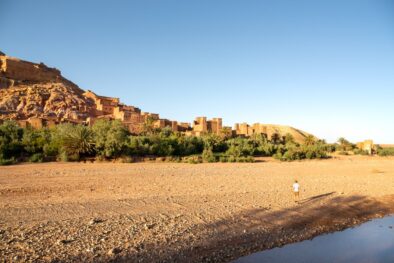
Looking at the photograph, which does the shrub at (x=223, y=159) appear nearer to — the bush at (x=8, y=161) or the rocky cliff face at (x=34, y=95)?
the bush at (x=8, y=161)

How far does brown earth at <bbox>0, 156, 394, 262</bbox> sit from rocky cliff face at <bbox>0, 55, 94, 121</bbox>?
125ft

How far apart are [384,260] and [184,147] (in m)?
22.5

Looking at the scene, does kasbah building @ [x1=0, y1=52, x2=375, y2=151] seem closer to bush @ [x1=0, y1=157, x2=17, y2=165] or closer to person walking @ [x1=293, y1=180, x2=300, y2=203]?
bush @ [x1=0, y1=157, x2=17, y2=165]

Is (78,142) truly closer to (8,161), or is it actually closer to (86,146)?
(86,146)

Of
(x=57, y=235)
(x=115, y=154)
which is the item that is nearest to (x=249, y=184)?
(x=57, y=235)

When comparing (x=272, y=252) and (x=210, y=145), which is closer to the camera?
(x=272, y=252)

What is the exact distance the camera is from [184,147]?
93.4 feet

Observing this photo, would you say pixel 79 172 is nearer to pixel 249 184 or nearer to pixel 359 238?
pixel 249 184

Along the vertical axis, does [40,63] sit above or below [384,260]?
above

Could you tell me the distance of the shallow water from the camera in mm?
6207

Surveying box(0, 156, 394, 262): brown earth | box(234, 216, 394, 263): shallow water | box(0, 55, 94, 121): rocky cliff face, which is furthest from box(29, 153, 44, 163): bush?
box(0, 55, 94, 121): rocky cliff face

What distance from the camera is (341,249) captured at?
6926 mm

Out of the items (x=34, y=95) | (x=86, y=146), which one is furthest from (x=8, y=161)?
(x=34, y=95)

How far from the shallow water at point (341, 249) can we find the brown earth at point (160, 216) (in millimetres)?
240
